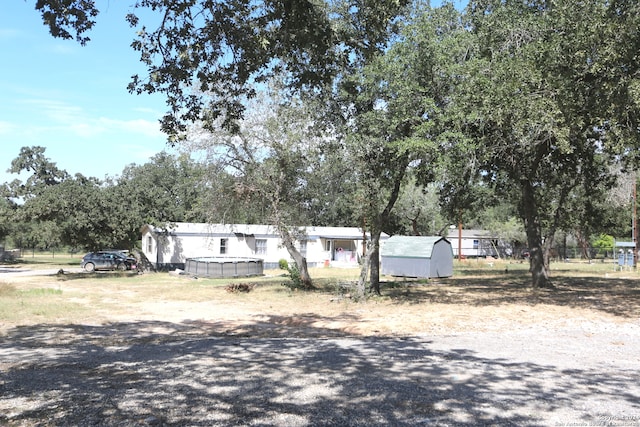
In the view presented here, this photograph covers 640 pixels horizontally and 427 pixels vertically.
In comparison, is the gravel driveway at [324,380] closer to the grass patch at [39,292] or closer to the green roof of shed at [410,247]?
the grass patch at [39,292]

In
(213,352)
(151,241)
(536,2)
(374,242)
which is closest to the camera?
(213,352)

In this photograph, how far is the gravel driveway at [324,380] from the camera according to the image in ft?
15.4

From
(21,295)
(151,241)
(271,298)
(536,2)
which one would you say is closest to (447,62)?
(536,2)

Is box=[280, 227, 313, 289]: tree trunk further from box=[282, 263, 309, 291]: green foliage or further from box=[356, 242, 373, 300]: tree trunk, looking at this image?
box=[356, 242, 373, 300]: tree trunk

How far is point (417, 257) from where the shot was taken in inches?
1038

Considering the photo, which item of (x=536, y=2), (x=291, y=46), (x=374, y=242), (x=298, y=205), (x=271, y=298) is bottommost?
(x=271, y=298)

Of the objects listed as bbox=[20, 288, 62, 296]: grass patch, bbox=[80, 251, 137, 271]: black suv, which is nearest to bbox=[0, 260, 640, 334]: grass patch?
bbox=[20, 288, 62, 296]: grass patch

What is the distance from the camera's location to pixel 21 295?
17.5 metres

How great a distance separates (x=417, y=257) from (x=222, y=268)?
10855 mm

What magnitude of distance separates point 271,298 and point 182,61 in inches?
456

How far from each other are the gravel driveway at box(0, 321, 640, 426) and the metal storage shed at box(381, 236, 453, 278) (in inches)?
650

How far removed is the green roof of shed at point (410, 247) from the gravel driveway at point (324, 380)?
16.6 meters

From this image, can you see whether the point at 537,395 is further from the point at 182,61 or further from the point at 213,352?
the point at 182,61

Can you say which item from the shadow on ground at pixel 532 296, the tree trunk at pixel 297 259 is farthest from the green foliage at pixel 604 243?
the tree trunk at pixel 297 259
